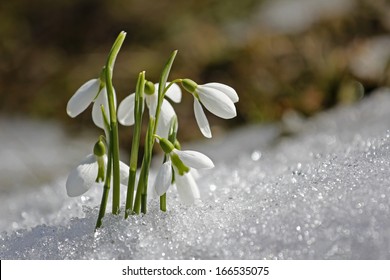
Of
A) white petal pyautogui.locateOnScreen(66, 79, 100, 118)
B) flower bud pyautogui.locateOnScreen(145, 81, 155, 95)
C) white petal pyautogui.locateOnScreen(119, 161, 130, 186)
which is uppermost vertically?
flower bud pyautogui.locateOnScreen(145, 81, 155, 95)

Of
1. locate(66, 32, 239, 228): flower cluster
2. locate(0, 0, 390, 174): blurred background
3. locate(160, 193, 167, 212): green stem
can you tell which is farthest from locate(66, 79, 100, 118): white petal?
locate(0, 0, 390, 174): blurred background

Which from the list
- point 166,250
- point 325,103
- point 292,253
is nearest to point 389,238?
point 292,253

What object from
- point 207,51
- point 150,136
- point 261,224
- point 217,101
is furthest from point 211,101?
point 207,51

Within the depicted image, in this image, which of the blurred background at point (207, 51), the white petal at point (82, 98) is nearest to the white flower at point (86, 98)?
the white petal at point (82, 98)

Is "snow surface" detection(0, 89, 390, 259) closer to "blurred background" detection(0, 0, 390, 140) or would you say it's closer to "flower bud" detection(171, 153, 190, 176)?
"flower bud" detection(171, 153, 190, 176)

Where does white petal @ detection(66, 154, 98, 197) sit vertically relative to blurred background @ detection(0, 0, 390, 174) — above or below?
below

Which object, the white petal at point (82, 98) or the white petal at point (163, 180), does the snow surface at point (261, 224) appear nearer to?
the white petal at point (163, 180)

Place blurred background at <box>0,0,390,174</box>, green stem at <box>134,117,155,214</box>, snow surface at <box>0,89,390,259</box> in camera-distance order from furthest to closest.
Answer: blurred background at <box>0,0,390,174</box> → green stem at <box>134,117,155,214</box> → snow surface at <box>0,89,390,259</box>
